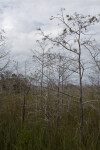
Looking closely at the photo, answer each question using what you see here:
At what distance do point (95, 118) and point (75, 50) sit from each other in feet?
12.0

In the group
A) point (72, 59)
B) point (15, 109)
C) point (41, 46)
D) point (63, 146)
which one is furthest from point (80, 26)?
point (15, 109)

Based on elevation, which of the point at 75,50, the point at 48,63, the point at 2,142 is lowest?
the point at 2,142

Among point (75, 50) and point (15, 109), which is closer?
point (75, 50)

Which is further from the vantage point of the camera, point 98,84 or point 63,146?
point 98,84

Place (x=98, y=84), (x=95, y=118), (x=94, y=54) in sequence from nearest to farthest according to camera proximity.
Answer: (x=94, y=54) → (x=98, y=84) → (x=95, y=118)

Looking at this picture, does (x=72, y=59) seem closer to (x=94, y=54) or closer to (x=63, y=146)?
(x=94, y=54)

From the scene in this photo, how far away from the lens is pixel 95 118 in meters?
6.04

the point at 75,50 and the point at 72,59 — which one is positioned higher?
the point at 75,50

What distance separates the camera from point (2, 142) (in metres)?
3.85

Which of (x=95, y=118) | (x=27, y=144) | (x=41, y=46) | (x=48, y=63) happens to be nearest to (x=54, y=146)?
(x=27, y=144)

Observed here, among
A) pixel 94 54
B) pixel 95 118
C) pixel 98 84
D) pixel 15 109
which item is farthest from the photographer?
pixel 15 109

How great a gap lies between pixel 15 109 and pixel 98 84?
4.20m

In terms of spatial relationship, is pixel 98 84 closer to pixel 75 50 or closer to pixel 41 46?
pixel 75 50

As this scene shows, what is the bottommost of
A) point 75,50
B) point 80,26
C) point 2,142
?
point 2,142
